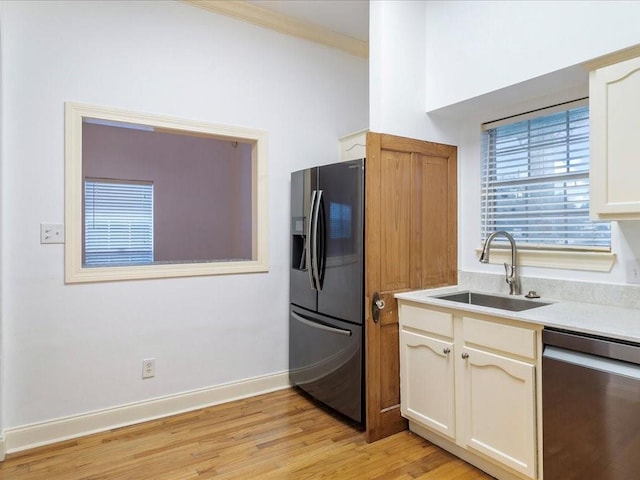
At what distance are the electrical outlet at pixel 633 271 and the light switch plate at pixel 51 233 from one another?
3142 mm

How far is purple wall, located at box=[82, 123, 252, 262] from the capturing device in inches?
193

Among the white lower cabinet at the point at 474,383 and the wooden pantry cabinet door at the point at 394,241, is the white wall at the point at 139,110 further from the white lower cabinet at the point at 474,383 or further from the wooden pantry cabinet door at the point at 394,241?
the white lower cabinet at the point at 474,383

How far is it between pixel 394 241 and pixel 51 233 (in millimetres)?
2065

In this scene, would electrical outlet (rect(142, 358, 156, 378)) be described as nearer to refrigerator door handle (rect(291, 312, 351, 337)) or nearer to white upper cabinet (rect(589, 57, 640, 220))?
refrigerator door handle (rect(291, 312, 351, 337))

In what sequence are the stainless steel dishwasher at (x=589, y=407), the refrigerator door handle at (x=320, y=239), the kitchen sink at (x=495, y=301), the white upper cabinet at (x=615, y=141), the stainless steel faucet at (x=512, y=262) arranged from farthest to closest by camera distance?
the refrigerator door handle at (x=320, y=239), the stainless steel faucet at (x=512, y=262), the kitchen sink at (x=495, y=301), the white upper cabinet at (x=615, y=141), the stainless steel dishwasher at (x=589, y=407)

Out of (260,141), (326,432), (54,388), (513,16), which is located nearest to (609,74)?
(513,16)

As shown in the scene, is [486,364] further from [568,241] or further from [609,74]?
[609,74]

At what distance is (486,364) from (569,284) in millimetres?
721

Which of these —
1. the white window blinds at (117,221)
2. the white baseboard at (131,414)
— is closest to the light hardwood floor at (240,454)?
the white baseboard at (131,414)

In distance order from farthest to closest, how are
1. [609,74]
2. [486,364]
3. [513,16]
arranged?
[513,16]
[486,364]
[609,74]

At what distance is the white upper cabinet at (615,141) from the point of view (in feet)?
5.56

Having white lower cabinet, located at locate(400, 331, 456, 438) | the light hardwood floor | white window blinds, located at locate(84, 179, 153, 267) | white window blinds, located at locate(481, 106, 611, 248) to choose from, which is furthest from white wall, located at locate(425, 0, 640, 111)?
white window blinds, located at locate(84, 179, 153, 267)

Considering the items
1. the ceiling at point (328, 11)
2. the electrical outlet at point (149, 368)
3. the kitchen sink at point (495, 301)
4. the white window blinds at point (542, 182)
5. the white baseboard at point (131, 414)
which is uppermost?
the ceiling at point (328, 11)

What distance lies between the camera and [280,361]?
3.17 meters
